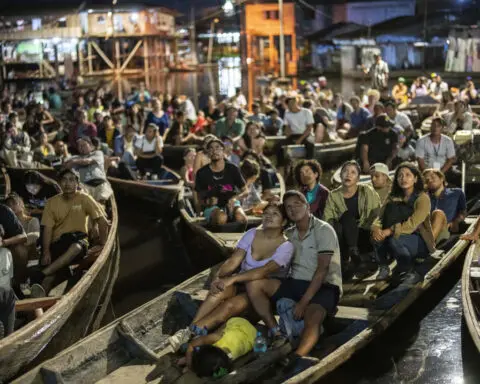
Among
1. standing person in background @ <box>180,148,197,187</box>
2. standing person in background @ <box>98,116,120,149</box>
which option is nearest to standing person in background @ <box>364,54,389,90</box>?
standing person in background @ <box>98,116,120,149</box>

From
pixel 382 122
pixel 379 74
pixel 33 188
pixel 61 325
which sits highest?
pixel 379 74

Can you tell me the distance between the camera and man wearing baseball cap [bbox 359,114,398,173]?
13.0 m

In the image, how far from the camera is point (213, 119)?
19.2 m

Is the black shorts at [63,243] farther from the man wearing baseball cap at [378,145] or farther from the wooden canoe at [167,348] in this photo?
the man wearing baseball cap at [378,145]

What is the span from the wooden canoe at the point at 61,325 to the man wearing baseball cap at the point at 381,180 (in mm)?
3056

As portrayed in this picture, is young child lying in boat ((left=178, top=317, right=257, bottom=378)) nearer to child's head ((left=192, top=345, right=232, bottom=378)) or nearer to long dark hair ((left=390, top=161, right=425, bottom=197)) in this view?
child's head ((left=192, top=345, right=232, bottom=378))

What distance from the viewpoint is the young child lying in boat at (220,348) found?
641 centimetres

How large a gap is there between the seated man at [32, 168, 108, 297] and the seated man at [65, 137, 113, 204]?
289cm

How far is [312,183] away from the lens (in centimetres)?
893

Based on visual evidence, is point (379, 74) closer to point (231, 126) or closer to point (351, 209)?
point (231, 126)

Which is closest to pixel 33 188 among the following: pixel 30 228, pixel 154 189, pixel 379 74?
pixel 154 189

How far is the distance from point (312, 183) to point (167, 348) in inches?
103

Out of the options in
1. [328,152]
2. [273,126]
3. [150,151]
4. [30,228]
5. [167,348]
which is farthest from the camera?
[273,126]

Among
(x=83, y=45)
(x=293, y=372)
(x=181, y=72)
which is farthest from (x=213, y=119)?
(x=181, y=72)
